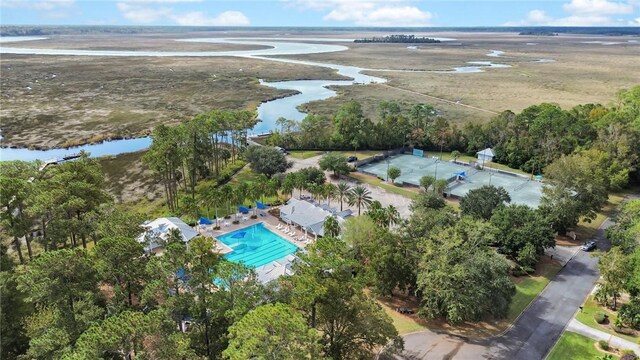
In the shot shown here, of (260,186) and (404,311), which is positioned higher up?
(260,186)

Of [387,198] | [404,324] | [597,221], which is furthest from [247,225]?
[597,221]

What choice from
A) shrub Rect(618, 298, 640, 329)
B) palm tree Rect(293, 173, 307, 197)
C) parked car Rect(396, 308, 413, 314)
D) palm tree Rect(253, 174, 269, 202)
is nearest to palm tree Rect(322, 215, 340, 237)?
parked car Rect(396, 308, 413, 314)

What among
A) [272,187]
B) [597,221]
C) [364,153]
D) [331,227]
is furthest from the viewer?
[364,153]

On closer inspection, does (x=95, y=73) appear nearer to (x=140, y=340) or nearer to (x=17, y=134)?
(x=17, y=134)

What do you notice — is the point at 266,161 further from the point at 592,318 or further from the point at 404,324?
the point at 592,318

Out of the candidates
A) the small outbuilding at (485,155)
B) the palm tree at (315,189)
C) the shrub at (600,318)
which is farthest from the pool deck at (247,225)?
the small outbuilding at (485,155)

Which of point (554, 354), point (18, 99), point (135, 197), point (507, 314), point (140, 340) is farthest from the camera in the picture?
point (18, 99)

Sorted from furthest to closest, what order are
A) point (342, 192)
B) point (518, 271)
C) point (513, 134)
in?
1. point (513, 134)
2. point (342, 192)
3. point (518, 271)

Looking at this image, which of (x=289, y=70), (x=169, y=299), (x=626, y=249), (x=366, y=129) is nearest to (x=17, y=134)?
(x=366, y=129)
